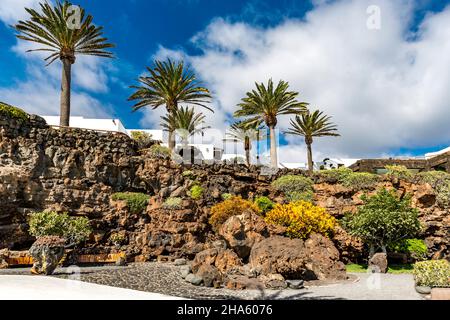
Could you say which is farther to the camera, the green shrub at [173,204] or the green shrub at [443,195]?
the green shrub at [443,195]

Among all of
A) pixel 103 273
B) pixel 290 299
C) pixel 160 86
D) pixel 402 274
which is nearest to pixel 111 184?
pixel 103 273

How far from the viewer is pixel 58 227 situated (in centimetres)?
1662

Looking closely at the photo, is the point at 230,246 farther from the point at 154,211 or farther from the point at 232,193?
the point at 232,193

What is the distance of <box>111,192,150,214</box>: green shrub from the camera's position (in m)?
20.6

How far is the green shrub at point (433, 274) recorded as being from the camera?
392 inches

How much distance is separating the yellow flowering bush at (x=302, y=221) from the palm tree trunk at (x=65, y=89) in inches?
758

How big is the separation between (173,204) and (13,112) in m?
11.7

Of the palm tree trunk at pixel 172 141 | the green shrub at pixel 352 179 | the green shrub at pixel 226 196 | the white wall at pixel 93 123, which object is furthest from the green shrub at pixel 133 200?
the white wall at pixel 93 123

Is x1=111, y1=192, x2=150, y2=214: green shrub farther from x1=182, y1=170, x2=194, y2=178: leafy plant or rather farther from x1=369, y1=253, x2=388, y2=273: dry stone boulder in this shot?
x1=369, y1=253, x2=388, y2=273: dry stone boulder

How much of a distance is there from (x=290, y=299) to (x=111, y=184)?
1621 centimetres

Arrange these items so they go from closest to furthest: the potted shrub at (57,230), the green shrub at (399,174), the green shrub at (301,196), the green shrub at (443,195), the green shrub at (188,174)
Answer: the potted shrub at (57,230) < the green shrub at (443,195) < the green shrub at (301,196) < the green shrub at (188,174) < the green shrub at (399,174)

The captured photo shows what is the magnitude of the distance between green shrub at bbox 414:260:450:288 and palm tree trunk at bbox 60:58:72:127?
26.1m

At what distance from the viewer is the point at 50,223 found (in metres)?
16.3

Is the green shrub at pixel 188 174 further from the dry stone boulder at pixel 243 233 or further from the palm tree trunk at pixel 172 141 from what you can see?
the dry stone boulder at pixel 243 233
